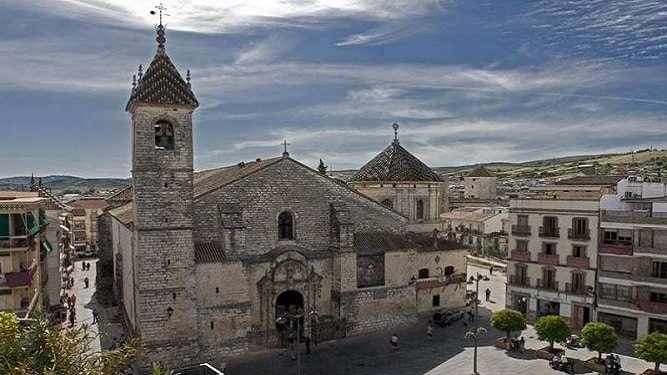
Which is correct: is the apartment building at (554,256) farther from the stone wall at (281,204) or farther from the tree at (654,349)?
the stone wall at (281,204)

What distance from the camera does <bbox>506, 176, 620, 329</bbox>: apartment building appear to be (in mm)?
35906

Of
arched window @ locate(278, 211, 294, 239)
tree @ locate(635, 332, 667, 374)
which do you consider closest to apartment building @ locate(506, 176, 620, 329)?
tree @ locate(635, 332, 667, 374)

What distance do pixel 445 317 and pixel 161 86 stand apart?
73.6ft

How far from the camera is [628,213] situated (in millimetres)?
34625

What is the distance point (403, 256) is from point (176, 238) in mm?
14381

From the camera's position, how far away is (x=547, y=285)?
37.8 m

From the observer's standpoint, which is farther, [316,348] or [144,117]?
[316,348]

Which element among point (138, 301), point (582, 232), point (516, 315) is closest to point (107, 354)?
point (138, 301)

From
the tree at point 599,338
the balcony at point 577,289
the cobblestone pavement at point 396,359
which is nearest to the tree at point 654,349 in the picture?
the tree at point 599,338

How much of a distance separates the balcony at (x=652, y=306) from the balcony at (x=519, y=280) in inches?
281

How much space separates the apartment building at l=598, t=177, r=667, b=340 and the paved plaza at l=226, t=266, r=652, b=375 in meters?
2.04

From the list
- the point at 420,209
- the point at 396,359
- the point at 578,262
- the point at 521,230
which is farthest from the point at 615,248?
the point at 396,359

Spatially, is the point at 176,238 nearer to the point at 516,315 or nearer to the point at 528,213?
the point at 516,315

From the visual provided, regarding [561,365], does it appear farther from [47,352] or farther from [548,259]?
[47,352]
